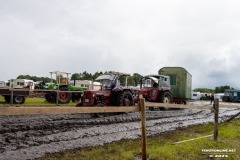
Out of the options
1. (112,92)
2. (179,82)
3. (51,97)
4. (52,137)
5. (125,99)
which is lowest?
(52,137)

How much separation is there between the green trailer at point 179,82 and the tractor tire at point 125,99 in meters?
8.40

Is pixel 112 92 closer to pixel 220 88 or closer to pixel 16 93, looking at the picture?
pixel 16 93

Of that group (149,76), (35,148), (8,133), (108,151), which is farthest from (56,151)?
(149,76)

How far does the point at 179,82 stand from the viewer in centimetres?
2255

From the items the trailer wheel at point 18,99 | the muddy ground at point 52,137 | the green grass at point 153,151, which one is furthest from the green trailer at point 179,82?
the green grass at point 153,151

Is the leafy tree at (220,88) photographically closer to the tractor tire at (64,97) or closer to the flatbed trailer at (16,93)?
the tractor tire at (64,97)

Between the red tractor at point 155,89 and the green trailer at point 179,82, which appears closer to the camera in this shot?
the red tractor at point 155,89

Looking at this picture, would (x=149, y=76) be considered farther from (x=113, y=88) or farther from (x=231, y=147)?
(x=231, y=147)

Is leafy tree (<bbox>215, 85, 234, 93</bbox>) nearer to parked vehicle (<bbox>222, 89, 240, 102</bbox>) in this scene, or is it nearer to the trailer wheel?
parked vehicle (<bbox>222, 89, 240, 102</bbox>)

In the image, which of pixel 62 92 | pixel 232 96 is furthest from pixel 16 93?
pixel 232 96

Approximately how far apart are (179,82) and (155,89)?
485 centimetres

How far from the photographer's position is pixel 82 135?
8180 millimetres

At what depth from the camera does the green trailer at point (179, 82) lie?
22.3 m

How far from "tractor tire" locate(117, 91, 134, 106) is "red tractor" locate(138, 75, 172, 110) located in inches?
125
